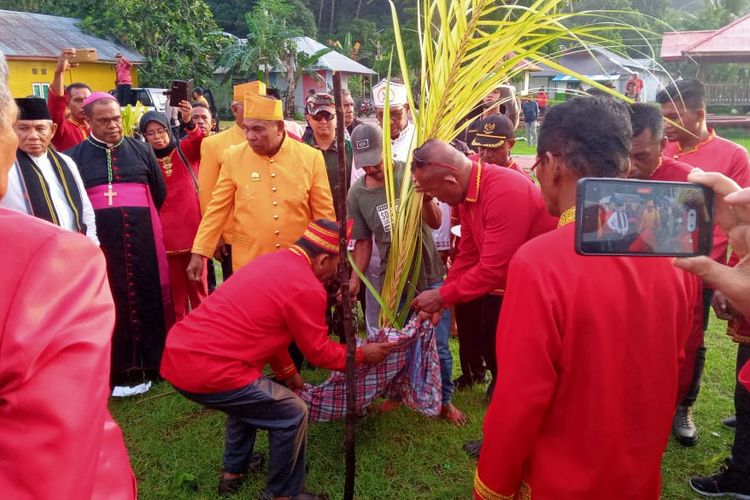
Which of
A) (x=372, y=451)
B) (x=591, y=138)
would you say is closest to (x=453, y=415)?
(x=372, y=451)

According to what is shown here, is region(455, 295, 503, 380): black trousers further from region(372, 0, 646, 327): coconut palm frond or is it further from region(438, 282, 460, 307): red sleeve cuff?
region(372, 0, 646, 327): coconut palm frond

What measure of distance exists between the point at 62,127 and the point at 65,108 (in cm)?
23

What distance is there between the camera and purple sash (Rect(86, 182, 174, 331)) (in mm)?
4457

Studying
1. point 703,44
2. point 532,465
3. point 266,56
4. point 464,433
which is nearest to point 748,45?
point 703,44

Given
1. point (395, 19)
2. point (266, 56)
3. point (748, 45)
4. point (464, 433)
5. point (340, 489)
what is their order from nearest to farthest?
point (395, 19) < point (340, 489) < point (464, 433) < point (748, 45) < point (266, 56)

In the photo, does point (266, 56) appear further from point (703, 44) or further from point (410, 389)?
point (410, 389)

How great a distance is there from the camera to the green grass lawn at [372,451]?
3369 mm

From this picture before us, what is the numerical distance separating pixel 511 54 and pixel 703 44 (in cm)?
2678

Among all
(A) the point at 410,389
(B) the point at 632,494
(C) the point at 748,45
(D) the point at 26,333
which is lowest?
(A) the point at 410,389

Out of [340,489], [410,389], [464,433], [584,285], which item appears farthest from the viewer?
[464,433]

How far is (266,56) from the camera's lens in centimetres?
3073

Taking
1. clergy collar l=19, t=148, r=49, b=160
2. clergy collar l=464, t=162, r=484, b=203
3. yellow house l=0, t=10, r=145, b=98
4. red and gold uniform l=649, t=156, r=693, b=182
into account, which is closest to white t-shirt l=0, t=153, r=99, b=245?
clergy collar l=19, t=148, r=49, b=160

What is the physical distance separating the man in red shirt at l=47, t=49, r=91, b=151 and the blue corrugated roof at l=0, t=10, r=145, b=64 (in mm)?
20799

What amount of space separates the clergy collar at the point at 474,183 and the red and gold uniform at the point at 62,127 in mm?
3783
